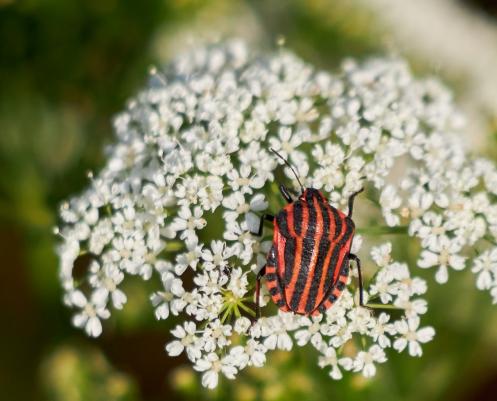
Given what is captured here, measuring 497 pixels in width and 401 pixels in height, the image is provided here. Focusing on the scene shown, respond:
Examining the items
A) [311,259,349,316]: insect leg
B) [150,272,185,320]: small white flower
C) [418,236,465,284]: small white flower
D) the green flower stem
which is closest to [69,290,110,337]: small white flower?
[150,272,185,320]: small white flower

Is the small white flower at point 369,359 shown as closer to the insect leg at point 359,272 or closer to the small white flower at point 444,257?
the insect leg at point 359,272

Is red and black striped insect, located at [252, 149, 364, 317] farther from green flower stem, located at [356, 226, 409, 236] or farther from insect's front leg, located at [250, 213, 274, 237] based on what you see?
green flower stem, located at [356, 226, 409, 236]

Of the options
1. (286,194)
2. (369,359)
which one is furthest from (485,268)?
(286,194)

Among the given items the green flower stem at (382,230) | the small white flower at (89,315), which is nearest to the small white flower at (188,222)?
the small white flower at (89,315)

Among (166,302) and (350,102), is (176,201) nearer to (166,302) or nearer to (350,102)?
(166,302)

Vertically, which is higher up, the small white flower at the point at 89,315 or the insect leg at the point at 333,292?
the insect leg at the point at 333,292

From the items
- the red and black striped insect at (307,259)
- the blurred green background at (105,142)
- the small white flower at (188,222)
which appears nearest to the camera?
the red and black striped insect at (307,259)
